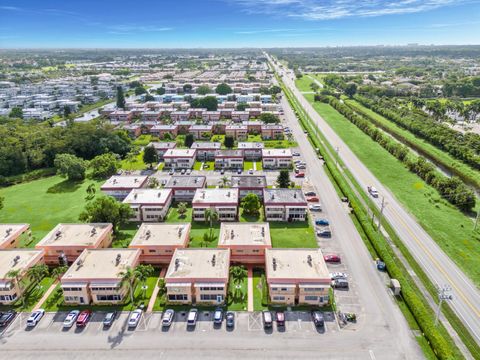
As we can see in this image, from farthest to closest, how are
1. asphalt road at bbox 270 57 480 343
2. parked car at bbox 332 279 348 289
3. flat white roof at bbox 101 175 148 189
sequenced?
flat white roof at bbox 101 175 148 189 → parked car at bbox 332 279 348 289 → asphalt road at bbox 270 57 480 343

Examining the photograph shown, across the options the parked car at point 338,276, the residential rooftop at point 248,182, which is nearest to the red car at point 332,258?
the parked car at point 338,276

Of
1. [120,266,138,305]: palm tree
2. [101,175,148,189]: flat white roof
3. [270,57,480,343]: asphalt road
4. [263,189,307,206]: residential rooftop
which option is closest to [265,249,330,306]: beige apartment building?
[270,57,480,343]: asphalt road

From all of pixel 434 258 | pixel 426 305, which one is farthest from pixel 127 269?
pixel 434 258

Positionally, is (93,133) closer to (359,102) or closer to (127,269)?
(127,269)

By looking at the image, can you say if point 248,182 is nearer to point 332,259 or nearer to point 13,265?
point 332,259

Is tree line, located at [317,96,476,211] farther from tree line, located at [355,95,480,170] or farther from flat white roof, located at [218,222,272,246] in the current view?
flat white roof, located at [218,222,272,246]

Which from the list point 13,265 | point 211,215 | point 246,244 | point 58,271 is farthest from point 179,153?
point 13,265
